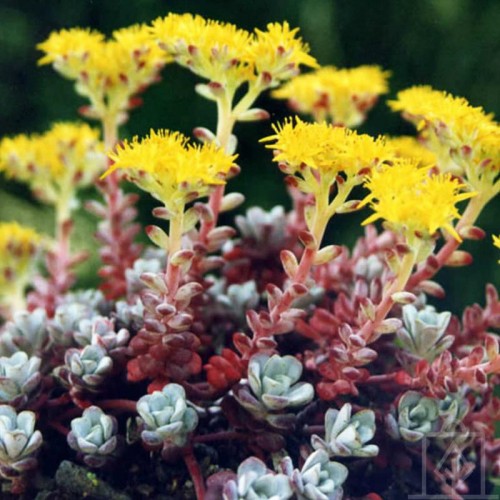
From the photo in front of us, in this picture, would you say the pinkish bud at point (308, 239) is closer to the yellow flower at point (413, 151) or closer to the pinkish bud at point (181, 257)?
the pinkish bud at point (181, 257)

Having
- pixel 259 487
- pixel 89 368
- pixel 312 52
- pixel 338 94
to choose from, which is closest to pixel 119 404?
pixel 89 368

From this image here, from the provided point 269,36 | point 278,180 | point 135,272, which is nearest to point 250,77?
point 269,36

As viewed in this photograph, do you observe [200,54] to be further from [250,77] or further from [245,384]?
[245,384]

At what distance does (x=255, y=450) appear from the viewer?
65 centimetres

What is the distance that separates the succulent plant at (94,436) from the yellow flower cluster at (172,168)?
16 cm

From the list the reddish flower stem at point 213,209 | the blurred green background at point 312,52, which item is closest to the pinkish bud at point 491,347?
the reddish flower stem at point 213,209

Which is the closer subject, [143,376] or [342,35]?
[143,376]

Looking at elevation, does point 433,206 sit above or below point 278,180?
above

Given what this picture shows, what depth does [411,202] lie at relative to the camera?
57 centimetres

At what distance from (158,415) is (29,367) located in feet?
0.41

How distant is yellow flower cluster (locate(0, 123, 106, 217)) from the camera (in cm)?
88

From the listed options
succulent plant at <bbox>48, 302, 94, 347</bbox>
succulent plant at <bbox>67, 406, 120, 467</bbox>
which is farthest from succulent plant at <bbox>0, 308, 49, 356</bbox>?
succulent plant at <bbox>67, 406, 120, 467</bbox>

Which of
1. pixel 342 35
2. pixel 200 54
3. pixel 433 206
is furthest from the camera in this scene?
pixel 342 35

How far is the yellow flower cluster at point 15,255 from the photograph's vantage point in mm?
888
